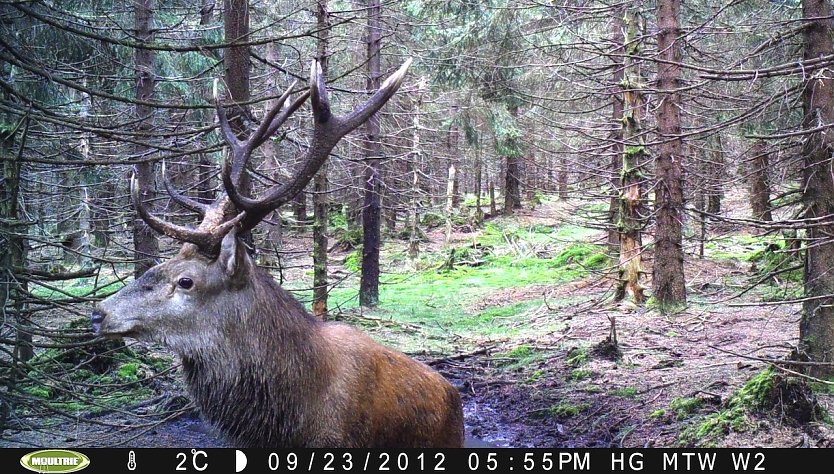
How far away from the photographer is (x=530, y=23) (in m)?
24.2

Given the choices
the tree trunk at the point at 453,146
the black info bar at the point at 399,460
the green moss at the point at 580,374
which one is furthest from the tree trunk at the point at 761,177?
the tree trunk at the point at 453,146

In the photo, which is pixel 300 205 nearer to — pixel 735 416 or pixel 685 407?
pixel 685 407

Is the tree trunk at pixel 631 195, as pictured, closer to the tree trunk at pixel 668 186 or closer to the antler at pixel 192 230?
the tree trunk at pixel 668 186

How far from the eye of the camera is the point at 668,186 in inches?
495

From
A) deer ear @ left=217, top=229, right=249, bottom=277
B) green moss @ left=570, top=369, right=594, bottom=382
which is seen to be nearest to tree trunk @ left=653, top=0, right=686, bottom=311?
green moss @ left=570, top=369, right=594, bottom=382

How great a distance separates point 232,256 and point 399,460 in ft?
6.12

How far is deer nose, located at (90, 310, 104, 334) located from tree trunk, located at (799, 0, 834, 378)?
6.44 metres

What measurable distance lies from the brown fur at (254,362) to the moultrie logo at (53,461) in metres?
1.07

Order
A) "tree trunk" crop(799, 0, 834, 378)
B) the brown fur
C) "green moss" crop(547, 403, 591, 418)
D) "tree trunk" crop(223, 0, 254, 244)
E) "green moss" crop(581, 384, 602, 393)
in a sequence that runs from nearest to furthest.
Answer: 1. the brown fur
2. "tree trunk" crop(799, 0, 834, 378)
3. "tree trunk" crop(223, 0, 254, 244)
4. "green moss" crop(547, 403, 591, 418)
5. "green moss" crop(581, 384, 602, 393)

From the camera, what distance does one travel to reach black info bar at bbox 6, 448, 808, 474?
4.86 m

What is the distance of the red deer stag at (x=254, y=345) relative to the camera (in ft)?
16.1

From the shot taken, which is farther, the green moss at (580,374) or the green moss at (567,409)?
the green moss at (580,374)

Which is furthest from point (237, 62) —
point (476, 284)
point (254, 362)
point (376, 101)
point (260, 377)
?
point (476, 284)

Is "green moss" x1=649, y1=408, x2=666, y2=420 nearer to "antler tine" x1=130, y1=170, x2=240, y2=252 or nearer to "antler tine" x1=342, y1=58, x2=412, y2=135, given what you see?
"antler tine" x1=342, y1=58, x2=412, y2=135
